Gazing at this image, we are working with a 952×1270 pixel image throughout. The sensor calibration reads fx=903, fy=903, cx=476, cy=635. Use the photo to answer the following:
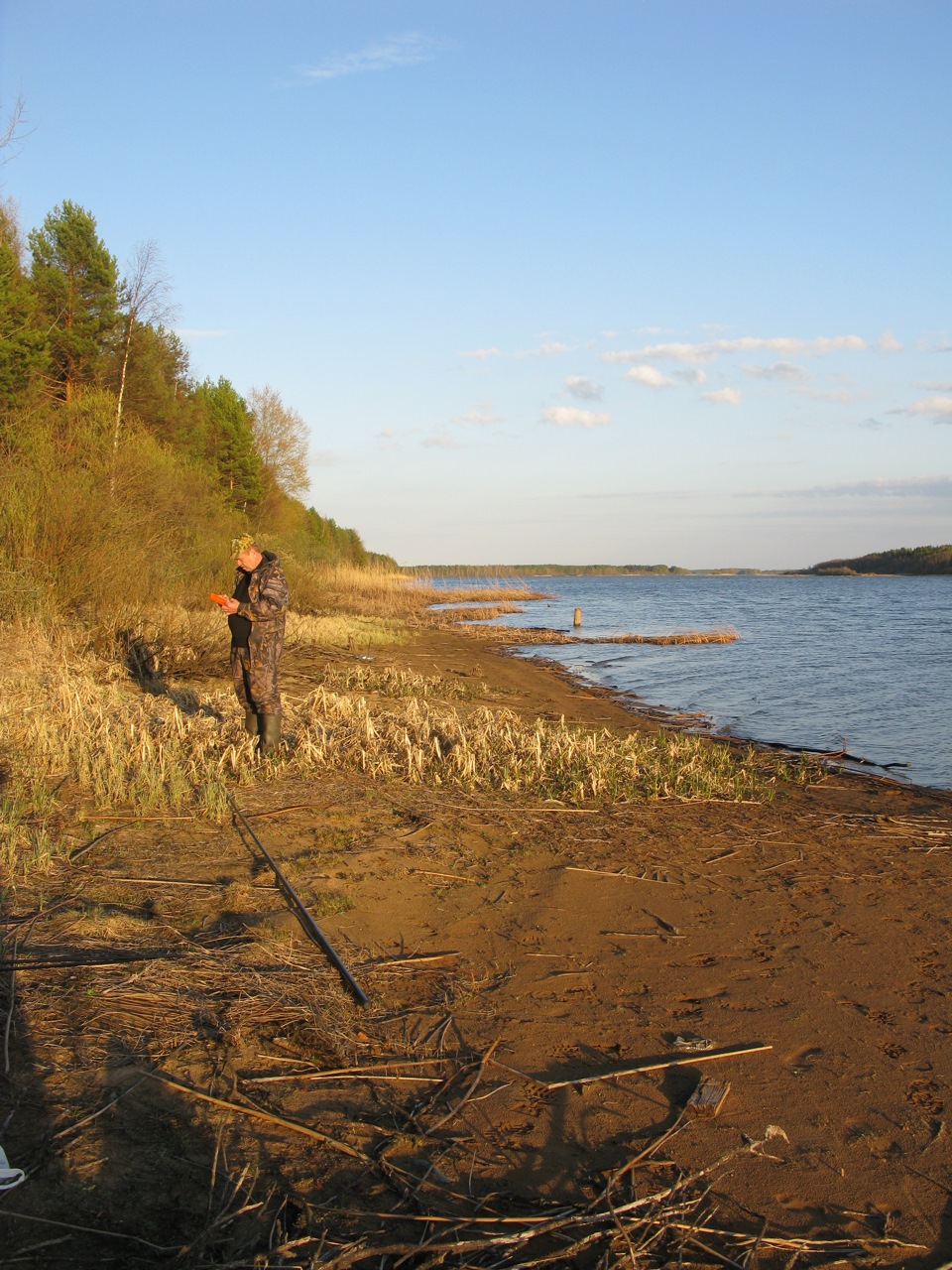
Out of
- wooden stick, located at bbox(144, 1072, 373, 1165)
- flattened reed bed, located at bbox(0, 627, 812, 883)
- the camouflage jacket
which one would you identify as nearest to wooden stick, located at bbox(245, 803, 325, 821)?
flattened reed bed, located at bbox(0, 627, 812, 883)

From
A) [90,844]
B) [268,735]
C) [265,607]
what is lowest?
[90,844]

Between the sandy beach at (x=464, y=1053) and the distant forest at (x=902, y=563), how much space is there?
107587 mm

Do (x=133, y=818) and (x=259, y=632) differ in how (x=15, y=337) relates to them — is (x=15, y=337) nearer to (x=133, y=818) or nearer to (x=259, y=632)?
(x=259, y=632)

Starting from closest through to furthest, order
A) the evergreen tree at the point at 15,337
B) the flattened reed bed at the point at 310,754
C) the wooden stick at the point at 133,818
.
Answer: the wooden stick at the point at 133,818
the flattened reed bed at the point at 310,754
the evergreen tree at the point at 15,337

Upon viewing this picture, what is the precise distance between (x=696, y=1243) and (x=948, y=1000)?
7.81 feet

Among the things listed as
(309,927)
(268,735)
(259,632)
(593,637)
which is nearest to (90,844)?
(309,927)

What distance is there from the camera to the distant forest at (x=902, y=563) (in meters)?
102

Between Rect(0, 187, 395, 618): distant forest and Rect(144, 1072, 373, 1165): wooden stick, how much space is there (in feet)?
33.6

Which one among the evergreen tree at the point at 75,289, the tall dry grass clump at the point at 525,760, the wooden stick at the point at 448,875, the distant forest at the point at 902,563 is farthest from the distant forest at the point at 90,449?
the distant forest at the point at 902,563

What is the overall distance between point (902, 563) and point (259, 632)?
11542cm

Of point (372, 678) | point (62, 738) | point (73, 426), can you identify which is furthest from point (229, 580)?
point (62, 738)

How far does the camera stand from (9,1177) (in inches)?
98.3

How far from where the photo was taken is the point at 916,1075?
360 centimetres

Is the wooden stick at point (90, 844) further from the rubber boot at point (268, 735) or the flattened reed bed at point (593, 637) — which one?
the flattened reed bed at point (593, 637)
